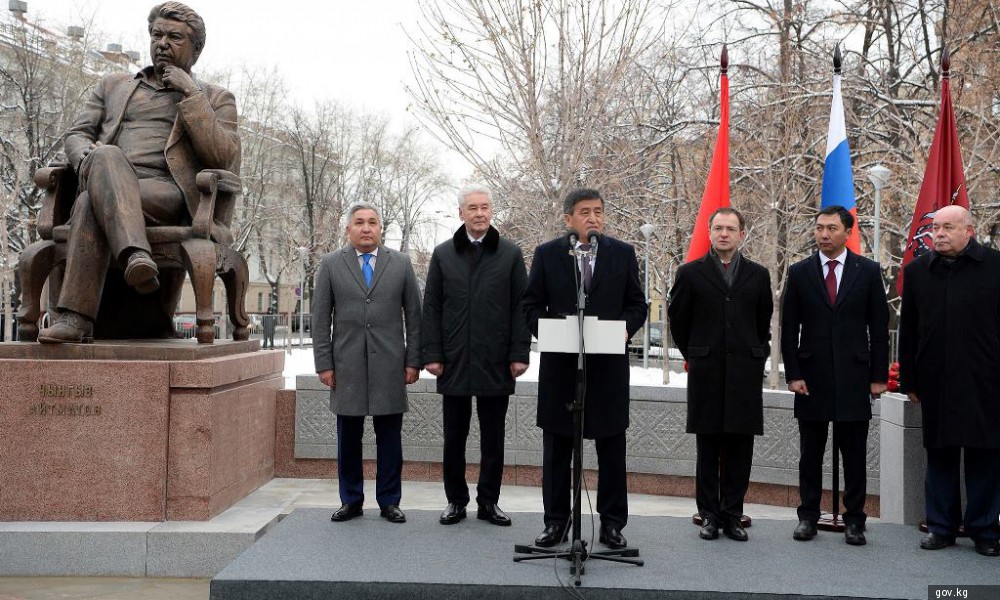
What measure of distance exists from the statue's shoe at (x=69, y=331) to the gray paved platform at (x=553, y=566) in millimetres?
1841

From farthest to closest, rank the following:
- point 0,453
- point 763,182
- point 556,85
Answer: point 763,182 → point 556,85 → point 0,453

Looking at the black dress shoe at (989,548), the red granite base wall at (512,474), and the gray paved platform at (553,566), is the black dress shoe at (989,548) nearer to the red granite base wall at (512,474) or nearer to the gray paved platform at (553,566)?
the gray paved platform at (553,566)

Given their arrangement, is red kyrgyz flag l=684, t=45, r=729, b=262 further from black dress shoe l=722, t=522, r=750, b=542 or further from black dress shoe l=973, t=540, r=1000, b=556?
black dress shoe l=973, t=540, r=1000, b=556

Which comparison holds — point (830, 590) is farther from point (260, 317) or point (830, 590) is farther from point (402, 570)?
point (260, 317)

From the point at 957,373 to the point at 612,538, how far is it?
2.15 meters

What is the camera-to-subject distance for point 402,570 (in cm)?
423

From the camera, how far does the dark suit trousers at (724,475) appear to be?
4992mm

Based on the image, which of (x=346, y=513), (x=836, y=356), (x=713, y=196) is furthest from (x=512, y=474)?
(x=836, y=356)

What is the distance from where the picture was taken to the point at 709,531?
16.2 ft

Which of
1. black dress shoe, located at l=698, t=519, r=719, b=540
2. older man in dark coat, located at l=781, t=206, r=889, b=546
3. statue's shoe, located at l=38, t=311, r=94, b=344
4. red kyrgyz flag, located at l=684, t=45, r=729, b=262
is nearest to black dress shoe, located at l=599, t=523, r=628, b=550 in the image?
black dress shoe, located at l=698, t=519, r=719, b=540

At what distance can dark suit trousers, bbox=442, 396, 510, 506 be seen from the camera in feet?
17.1

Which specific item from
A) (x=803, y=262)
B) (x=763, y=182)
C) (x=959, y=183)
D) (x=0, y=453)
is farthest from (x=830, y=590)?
(x=763, y=182)

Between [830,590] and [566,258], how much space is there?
85.1 inches

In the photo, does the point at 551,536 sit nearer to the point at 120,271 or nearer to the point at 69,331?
the point at 69,331
